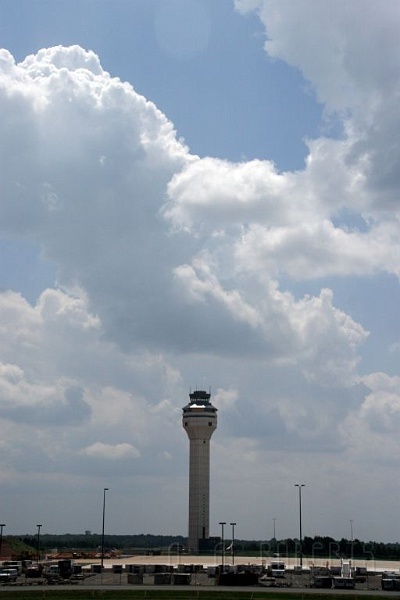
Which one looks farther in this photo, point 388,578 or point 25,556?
point 25,556

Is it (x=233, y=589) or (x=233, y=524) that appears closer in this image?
(x=233, y=589)

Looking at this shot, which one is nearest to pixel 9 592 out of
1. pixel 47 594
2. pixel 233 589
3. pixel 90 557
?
pixel 47 594

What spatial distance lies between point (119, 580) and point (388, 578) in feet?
101

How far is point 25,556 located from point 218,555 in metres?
54.7

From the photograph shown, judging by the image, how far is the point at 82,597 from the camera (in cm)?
A: 6731

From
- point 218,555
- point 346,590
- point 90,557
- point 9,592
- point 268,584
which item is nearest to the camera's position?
point 9,592

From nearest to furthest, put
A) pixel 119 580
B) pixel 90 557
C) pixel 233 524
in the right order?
pixel 119 580 → pixel 233 524 → pixel 90 557

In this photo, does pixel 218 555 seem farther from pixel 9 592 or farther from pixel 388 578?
pixel 9 592

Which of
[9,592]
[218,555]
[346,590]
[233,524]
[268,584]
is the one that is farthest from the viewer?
[218,555]

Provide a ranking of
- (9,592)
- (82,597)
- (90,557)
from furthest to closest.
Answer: (90,557), (9,592), (82,597)

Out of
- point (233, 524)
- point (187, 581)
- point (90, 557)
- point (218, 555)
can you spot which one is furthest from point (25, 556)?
point (187, 581)

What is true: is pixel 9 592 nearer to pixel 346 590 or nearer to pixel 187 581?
pixel 187 581

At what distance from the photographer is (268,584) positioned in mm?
86375

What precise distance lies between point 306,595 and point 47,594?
74.1ft
